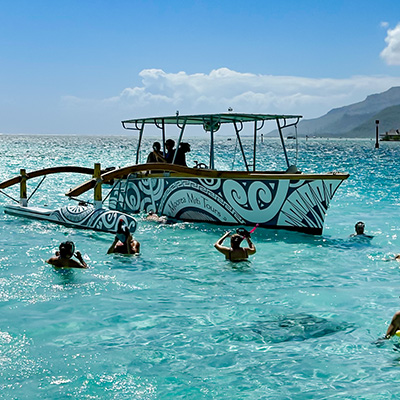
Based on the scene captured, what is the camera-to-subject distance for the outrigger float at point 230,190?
13.5 meters

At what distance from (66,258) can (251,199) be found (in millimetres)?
5585

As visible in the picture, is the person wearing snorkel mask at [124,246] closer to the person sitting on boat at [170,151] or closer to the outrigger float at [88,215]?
the outrigger float at [88,215]

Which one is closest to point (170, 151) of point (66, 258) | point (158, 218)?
point (158, 218)

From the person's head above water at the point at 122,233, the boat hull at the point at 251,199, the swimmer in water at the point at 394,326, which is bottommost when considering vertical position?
the swimmer in water at the point at 394,326

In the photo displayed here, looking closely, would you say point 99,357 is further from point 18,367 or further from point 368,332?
point 368,332

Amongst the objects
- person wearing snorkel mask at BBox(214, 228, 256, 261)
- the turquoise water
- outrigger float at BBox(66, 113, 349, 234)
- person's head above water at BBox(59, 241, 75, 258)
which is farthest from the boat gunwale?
person's head above water at BBox(59, 241, 75, 258)

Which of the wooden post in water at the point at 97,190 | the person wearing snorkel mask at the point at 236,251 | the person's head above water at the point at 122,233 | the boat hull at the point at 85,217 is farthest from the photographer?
the wooden post in water at the point at 97,190

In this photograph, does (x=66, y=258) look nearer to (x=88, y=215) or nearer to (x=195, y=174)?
(x=88, y=215)

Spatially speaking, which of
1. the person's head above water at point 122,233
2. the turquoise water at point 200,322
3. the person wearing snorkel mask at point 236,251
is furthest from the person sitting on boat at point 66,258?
the person wearing snorkel mask at point 236,251

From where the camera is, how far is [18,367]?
6.19 m

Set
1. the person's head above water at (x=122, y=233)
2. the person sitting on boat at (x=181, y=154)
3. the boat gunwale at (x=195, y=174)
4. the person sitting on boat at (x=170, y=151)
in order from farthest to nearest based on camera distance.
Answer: the person sitting on boat at (x=170, y=151), the person sitting on boat at (x=181, y=154), the boat gunwale at (x=195, y=174), the person's head above water at (x=122, y=233)

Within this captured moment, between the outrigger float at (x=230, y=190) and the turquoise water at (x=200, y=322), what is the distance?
0.95m

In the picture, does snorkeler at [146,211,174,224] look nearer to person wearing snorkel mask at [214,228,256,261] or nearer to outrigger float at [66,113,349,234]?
outrigger float at [66,113,349,234]

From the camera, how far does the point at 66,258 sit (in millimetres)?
9984
